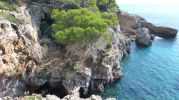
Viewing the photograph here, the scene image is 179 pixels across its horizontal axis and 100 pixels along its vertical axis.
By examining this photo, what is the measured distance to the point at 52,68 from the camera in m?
56.2

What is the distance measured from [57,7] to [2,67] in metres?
28.1

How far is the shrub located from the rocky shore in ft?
7.11

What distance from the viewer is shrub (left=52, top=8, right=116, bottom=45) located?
189ft

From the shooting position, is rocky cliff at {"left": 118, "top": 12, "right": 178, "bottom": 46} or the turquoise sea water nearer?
the turquoise sea water

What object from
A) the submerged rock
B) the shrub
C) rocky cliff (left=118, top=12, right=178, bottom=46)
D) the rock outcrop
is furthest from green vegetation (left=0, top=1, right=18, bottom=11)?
the submerged rock

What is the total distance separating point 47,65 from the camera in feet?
187

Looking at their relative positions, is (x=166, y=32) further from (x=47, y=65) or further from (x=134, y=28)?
(x=47, y=65)

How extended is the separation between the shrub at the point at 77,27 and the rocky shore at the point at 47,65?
85.3 inches

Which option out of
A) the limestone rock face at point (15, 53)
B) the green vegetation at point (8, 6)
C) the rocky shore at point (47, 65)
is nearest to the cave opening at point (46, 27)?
the rocky shore at point (47, 65)

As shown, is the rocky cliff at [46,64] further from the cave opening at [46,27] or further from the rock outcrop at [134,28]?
the rock outcrop at [134,28]

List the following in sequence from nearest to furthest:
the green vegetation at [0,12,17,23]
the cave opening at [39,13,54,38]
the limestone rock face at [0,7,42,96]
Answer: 1. the limestone rock face at [0,7,42,96]
2. the green vegetation at [0,12,17,23]
3. the cave opening at [39,13,54,38]

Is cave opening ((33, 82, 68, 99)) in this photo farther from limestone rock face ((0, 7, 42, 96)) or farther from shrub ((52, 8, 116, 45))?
shrub ((52, 8, 116, 45))

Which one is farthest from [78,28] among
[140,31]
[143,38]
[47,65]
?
[140,31]

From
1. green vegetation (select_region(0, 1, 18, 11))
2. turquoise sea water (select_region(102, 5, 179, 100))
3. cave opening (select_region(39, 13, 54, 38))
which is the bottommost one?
turquoise sea water (select_region(102, 5, 179, 100))
